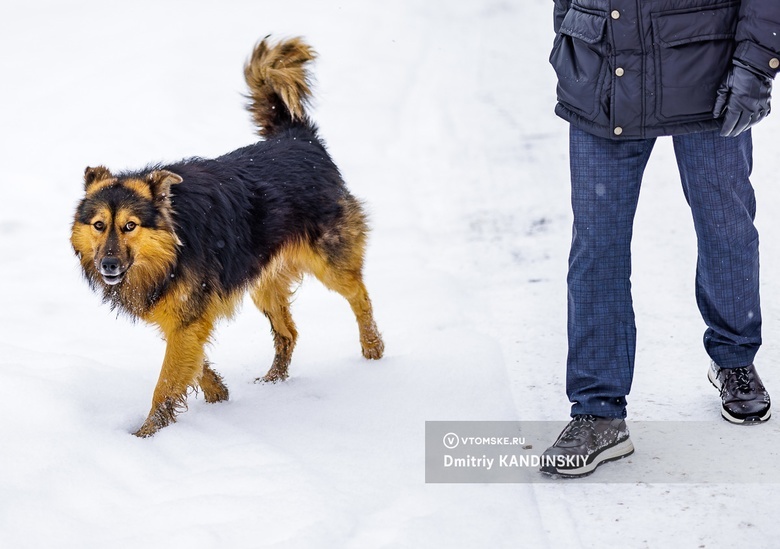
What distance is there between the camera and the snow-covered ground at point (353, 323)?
2627 mm

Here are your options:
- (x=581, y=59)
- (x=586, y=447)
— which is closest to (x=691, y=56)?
(x=581, y=59)

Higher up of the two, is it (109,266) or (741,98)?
(741,98)

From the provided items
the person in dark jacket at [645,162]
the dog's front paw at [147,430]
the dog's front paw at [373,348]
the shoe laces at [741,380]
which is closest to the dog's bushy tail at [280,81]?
the dog's front paw at [373,348]

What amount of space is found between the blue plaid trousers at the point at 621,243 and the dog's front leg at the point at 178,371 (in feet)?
5.40

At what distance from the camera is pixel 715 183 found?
115 inches

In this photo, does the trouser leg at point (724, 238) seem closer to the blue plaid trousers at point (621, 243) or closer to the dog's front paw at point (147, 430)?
the blue plaid trousers at point (621, 243)

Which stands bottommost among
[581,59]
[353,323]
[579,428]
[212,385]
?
[353,323]

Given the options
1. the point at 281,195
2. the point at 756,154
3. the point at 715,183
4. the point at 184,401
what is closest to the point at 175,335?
the point at 184,401

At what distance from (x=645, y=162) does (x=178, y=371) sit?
6.95ft

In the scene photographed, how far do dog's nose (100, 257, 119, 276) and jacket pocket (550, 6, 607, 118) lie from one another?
6.20 feet

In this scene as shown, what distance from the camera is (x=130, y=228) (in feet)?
11.6

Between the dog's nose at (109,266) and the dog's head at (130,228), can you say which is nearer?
the dog's nose at (109,266)

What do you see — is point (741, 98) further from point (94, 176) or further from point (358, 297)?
point (94, 176)

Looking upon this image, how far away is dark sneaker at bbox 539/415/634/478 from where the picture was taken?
114 inches
